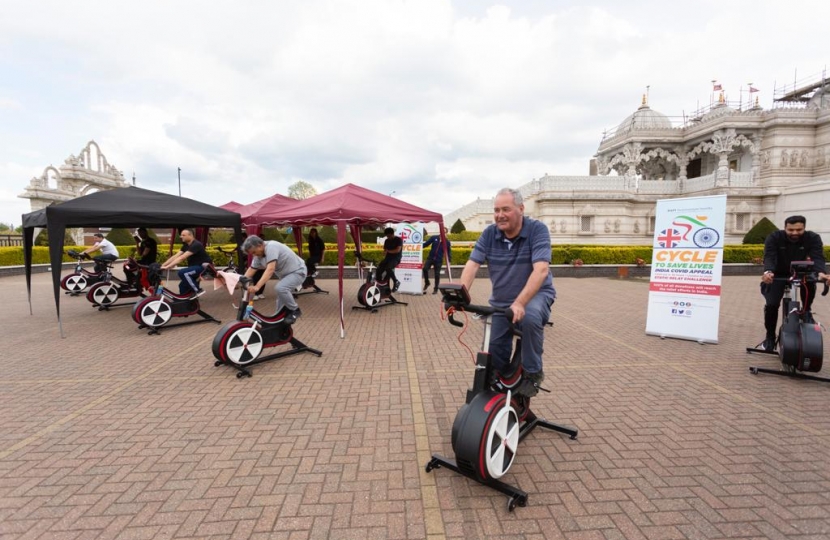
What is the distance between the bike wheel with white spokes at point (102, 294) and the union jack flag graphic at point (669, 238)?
42.9 feet

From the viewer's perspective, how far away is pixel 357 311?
998cm

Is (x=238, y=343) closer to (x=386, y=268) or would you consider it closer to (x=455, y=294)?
(x=455, y=294)

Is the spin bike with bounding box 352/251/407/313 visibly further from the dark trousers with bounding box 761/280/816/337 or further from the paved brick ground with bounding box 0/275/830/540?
the dark trousers with bounding box 761/280/816/337

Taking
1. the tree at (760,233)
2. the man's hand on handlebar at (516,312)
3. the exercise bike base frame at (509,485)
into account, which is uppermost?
the tree at (760,233)

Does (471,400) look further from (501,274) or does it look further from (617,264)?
(617,264)

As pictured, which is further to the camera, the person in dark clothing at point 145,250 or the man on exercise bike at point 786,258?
the person in dark clothing at point 145,250

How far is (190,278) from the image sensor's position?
8383 millimetres

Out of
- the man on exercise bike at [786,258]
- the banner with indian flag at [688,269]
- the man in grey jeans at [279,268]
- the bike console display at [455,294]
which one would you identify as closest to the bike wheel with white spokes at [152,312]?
the man in grey jeans at [279,268]

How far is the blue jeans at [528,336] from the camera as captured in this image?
9.98 feet

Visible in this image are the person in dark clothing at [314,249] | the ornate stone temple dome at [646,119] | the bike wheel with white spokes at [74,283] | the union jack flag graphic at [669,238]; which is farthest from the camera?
the ornate stone temple dome at [646,119]

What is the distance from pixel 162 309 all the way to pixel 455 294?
7.36 meters

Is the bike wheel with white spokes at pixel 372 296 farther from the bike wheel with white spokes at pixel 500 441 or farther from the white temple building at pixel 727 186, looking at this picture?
the white temple building at pixel 727 186

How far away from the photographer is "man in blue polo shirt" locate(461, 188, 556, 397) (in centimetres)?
304

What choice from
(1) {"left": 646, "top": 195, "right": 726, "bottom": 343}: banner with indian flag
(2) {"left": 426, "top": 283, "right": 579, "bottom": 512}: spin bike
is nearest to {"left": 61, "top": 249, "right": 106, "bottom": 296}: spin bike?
(2) {"left": 426, "top": 283, "right": 579, "bottom": 512}: spin bike
